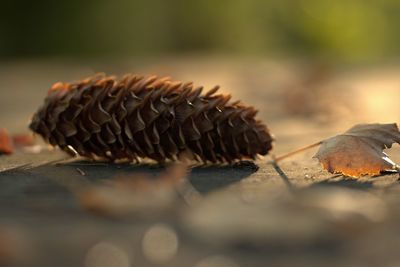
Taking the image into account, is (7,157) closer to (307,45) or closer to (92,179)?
(92,179)

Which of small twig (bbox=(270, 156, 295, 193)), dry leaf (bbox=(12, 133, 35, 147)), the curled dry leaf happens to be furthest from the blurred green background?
the curled dry leaf

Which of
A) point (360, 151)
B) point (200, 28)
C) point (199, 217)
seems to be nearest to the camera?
point (199, 217)

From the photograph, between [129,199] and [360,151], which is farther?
[360,151]

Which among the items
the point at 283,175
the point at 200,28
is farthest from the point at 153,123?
the point at 200,28

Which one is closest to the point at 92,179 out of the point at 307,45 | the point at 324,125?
the point at 324,125

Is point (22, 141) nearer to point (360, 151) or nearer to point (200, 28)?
point (360, 151)
